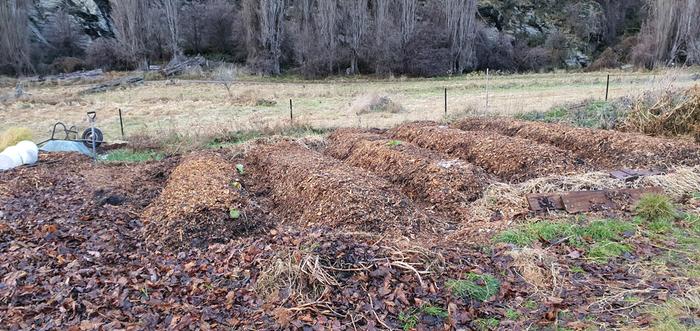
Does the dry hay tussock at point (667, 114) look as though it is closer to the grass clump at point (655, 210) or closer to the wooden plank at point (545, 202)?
the grass clump at point (655, 210)

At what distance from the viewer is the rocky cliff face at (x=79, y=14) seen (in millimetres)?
43781

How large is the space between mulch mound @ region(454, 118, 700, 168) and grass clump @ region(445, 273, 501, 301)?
4.87m

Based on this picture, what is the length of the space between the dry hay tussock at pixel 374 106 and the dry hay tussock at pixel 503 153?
25.1ft

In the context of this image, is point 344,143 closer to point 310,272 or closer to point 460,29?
point 310,272

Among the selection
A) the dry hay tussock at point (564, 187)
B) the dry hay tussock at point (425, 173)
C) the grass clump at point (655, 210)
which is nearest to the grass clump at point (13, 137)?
the dry hay tussock at point (425, 173)

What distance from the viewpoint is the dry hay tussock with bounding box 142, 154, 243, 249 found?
5.11m

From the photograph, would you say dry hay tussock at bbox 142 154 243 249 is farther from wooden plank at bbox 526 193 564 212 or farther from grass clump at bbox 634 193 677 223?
grass clump at bbox 634 193 677 223

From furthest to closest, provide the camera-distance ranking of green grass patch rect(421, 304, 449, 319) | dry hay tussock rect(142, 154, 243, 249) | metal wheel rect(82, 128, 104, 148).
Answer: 1. metal wheel rect(82, 128, 104, 148)
2. dry hay tussock rect(142, 154, 243, 249)
3. green grass patch rect(421, 304, 449, 319)

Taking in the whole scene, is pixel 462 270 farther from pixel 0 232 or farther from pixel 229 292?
pixel 0 232

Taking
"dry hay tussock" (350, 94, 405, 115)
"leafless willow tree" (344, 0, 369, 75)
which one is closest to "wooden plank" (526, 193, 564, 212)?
"dry hay tussock" (350, 94, 405, 115)

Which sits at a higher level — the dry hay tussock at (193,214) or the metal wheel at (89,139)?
the metal wheel at (89,139)

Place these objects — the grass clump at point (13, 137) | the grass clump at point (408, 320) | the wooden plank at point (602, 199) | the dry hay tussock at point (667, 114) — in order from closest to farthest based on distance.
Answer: the grass clump at point (408, 320) < the wooden plank at point (602, 199) < the dry hay tussock at point (667, 114) < the grass clump at point (13, 137)

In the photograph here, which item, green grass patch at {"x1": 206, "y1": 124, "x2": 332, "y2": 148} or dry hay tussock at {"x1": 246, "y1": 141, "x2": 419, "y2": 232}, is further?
green grass patch at {"x1": 206, "y1": 124, "x2": 332, "y2": 148}

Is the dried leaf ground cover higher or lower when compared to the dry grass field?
lower
